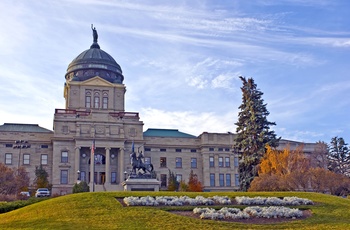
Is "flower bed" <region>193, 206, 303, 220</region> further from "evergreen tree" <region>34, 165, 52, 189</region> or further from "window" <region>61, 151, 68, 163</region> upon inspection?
"window" <region>61, 151, 68, 163</region>

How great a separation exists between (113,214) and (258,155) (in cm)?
3222

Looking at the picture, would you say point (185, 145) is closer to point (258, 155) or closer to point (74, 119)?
point (74, 119)

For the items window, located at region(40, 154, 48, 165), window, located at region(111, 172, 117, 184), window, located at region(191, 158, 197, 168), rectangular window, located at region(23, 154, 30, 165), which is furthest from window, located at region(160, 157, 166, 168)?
rectangular window, located at region(23, 154, 30, 165)

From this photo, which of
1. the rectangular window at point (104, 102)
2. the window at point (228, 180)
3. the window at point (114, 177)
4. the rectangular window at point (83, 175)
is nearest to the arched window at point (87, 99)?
the rectangular window at point (104, 102)

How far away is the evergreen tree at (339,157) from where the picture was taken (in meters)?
79.3

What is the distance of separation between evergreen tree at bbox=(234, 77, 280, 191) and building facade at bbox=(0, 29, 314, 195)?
23835mm

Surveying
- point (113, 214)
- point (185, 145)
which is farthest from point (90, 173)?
point (113, 214)

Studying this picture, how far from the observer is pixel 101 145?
75625 mm

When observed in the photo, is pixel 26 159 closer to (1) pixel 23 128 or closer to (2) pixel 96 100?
(1) pixel 23 128

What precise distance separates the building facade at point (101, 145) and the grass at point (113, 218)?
4526 cm

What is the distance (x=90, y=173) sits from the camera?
7556 cm

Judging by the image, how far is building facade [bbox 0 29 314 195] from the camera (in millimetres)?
75562

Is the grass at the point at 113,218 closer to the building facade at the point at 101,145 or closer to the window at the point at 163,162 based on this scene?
the building facade at the point at 101,145

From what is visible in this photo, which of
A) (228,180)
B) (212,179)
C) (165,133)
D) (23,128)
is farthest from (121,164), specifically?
(228,180)
